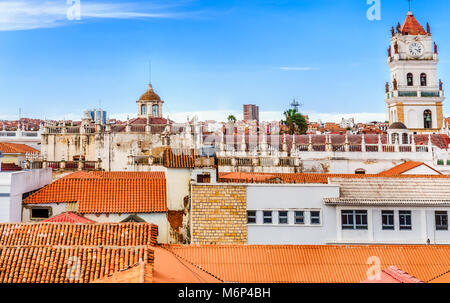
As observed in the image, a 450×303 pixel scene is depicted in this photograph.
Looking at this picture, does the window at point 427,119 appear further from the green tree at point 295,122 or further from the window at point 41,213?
the window at point 41,213

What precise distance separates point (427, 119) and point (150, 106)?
42834mm

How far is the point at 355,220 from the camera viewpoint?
788 inches

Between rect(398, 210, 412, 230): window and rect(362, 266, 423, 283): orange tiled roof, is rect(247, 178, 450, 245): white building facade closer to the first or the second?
rect(398, 210, 412, 230): window

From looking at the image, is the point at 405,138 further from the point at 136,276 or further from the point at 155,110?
the point at 136,276

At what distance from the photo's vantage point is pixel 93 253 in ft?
40.6

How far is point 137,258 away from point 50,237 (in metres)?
4.63

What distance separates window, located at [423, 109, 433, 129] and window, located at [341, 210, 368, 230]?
53.3 meters

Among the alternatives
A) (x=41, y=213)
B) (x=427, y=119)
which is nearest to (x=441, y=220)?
(x=41, y=213)

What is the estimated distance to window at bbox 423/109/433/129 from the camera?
219ft

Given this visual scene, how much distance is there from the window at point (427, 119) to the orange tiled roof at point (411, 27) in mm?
12330

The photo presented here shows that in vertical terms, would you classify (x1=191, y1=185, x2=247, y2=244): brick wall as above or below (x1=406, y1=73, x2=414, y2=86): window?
below

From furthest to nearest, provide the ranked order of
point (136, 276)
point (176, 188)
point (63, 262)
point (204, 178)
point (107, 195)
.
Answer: point (107, 195) → point (176, 188) → point (204, 178) → point (63, 262) → point (136, 276)

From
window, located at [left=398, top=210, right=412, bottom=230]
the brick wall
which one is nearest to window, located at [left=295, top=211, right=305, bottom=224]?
the brick wall
